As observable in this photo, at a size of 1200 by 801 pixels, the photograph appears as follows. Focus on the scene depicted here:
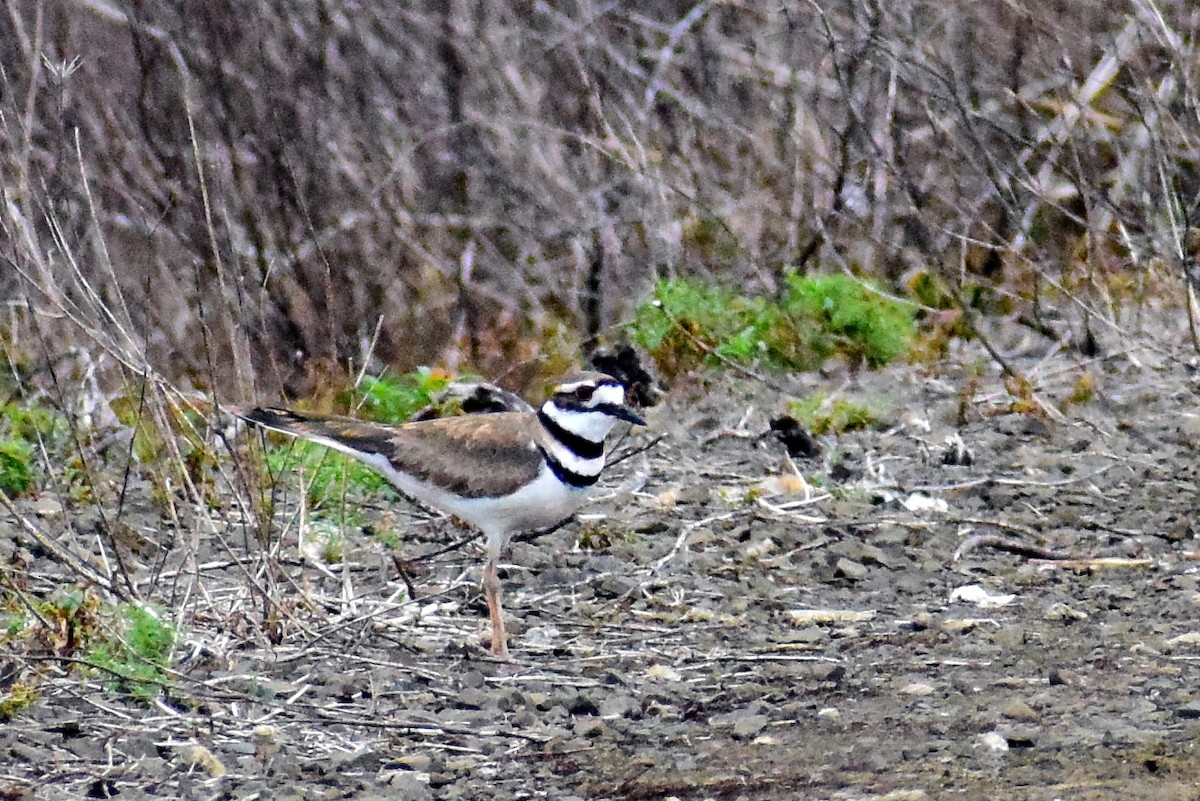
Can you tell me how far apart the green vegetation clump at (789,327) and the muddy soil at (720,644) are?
46.2 inches

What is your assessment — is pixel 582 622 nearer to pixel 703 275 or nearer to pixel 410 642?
pixel 410 642

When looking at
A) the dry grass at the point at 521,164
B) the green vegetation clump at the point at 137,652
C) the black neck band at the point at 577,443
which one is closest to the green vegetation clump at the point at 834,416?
the dry grass at the point at 521,164

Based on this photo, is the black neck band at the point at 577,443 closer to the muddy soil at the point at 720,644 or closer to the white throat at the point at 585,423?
the white throat at the point at 585,423

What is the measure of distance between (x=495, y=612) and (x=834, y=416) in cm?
284

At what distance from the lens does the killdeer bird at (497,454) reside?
219 inches

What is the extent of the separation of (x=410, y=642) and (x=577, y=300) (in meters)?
5.54

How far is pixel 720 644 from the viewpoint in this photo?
5.34 meters

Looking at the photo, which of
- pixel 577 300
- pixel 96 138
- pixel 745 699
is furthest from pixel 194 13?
pixel 745 699

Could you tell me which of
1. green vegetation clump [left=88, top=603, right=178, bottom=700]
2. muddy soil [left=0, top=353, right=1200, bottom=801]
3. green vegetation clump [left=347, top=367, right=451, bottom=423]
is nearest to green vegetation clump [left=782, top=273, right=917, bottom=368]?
muddy soil [left=0, top=353, right=1200, bottom=801]

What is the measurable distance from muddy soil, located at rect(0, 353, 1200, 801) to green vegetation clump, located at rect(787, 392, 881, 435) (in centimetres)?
16

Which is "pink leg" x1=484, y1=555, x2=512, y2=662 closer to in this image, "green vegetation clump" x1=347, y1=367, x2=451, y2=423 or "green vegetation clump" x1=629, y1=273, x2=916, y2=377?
"green vegetation clump" x1=347, y1=367, x2=451, y2=423

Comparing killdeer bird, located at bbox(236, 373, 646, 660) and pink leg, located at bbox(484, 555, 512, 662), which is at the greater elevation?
killdeer bird, located at bbox(236, 373, 646, 660)

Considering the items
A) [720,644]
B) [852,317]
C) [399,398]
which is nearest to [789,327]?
[852,317]

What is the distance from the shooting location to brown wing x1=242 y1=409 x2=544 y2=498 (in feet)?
18.2
